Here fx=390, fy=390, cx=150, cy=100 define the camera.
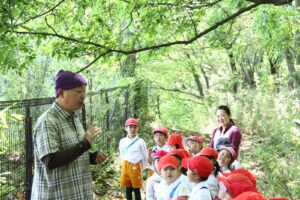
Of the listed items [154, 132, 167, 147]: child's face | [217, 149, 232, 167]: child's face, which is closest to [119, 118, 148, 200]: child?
[154, 132, 167, 147]: child's face

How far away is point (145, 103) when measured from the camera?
11727 millimetres

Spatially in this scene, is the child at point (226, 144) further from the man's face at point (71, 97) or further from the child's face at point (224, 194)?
the man's face at point (71, 97)

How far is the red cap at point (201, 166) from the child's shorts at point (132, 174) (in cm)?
280

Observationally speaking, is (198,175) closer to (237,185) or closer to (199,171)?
(199,171)

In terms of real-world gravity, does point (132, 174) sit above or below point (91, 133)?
below

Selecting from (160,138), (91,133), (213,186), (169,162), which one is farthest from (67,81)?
(160,138)

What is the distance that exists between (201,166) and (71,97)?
1522mm

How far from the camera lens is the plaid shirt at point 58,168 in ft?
9.48

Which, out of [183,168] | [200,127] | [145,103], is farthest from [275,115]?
[183,168]

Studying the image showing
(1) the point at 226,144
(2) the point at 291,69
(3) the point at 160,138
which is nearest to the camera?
(1) the point at 226,144

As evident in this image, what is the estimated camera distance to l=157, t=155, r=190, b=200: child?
423 centimetres

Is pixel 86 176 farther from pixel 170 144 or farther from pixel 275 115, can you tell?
pixel 275 115

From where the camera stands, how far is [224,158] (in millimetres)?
4793

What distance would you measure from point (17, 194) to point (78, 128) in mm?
2748
